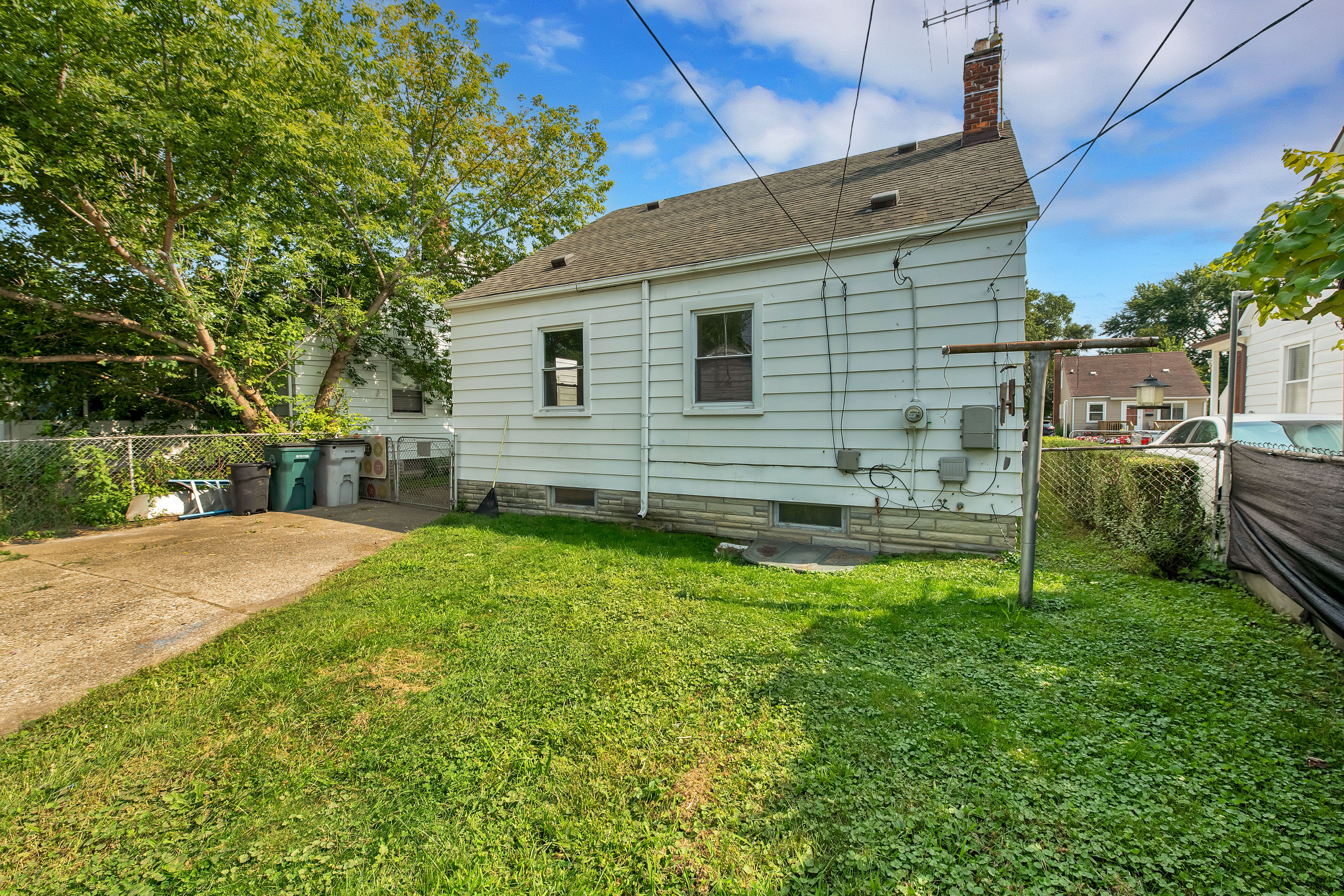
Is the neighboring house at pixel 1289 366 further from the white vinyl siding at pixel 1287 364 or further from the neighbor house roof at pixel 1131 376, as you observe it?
the neighbor house roof at pixel 1131 376

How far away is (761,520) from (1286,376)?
33.2ft

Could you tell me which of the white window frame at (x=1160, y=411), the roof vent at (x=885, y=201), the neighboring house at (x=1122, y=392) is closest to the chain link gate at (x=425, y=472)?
the roof vent at (x=885, y=201)

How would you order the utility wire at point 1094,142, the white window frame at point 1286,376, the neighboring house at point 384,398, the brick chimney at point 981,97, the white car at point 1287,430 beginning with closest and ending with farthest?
the utility wire at point 1094,142
the white car at point 1287,430
the brick chimney at point 981,97
the white window frame at point 1286,376
the neighboring house at point 384,398

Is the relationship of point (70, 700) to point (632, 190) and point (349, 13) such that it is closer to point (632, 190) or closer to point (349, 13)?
point (632, 190)

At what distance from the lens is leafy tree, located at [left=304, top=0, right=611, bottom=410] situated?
37.7 ft

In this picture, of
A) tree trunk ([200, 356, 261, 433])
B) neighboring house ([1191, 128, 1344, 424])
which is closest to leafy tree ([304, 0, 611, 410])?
tree trunk ([200, 356, 261, 433])

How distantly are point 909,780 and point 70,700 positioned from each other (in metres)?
4.56

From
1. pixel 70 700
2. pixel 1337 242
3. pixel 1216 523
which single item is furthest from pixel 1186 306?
pixel 70 700

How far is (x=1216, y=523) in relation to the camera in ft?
15.2

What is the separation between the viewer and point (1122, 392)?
33906mm

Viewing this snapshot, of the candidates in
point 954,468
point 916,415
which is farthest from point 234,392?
point 954,468

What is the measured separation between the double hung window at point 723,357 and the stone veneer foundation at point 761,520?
1.35m

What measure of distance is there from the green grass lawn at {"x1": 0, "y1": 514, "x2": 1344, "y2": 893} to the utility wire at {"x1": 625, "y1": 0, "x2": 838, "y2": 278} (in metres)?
3.98

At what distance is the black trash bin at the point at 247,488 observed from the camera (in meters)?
8.68
